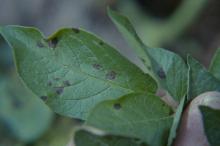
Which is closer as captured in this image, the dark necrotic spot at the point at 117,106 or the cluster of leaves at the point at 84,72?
the dark necrotic spot at the point at 117,106

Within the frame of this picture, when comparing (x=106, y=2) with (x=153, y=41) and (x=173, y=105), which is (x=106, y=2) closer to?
(x=153, y=41)

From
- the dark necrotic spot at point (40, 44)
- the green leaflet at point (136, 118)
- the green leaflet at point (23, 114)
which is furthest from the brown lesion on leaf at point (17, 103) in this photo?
the green leaflet at point (136, 118)

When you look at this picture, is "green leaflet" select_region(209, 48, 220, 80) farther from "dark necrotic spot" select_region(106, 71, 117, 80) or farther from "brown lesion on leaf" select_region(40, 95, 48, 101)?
"brown lesion on leaf" select_region(40, 95, 48, 101)

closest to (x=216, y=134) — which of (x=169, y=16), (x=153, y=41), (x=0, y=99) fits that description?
(x=0, y=99)

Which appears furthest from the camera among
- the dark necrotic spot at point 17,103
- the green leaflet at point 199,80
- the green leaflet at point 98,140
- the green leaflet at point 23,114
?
the dark necrotic spot at point 17,103

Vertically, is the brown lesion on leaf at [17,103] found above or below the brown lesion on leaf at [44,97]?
below

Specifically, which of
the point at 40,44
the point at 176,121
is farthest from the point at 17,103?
the point at 176,121

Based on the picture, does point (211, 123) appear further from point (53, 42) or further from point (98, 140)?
point (53, 42)

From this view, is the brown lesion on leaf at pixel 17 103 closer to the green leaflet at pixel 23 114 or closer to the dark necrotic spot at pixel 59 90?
the green leaflet at pixel 23 114
